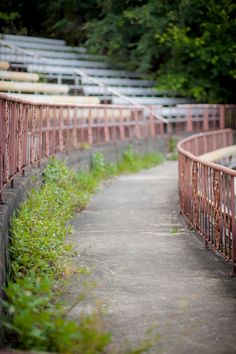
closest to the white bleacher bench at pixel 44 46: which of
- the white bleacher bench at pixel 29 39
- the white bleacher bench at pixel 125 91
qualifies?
the white bleacher bench at pixel 29 39

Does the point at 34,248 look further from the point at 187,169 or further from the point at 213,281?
the point at 187,169

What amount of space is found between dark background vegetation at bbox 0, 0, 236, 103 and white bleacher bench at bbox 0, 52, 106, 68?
980 millimetres

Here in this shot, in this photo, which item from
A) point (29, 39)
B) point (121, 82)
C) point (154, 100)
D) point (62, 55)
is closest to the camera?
point (154, 100)

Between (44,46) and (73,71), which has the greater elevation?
(44,46)

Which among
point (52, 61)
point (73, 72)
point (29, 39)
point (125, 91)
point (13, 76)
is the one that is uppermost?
point (29, 39)

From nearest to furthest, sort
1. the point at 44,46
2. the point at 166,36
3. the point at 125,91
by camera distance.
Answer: the point at 166,36 → the point at 125,91 → the point at 44,46

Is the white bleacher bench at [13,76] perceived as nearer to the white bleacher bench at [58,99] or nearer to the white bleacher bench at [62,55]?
the white bleacher bench at [58,99]

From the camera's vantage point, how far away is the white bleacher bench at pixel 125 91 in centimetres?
2873

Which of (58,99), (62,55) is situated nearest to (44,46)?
(62,55)

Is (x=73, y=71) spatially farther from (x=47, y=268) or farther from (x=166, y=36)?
(x=47, y=268)

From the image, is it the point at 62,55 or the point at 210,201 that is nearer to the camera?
the point at 210,201

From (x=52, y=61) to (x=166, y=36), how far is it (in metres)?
5.30

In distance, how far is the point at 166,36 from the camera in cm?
3042

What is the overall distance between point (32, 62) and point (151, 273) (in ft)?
76.0
